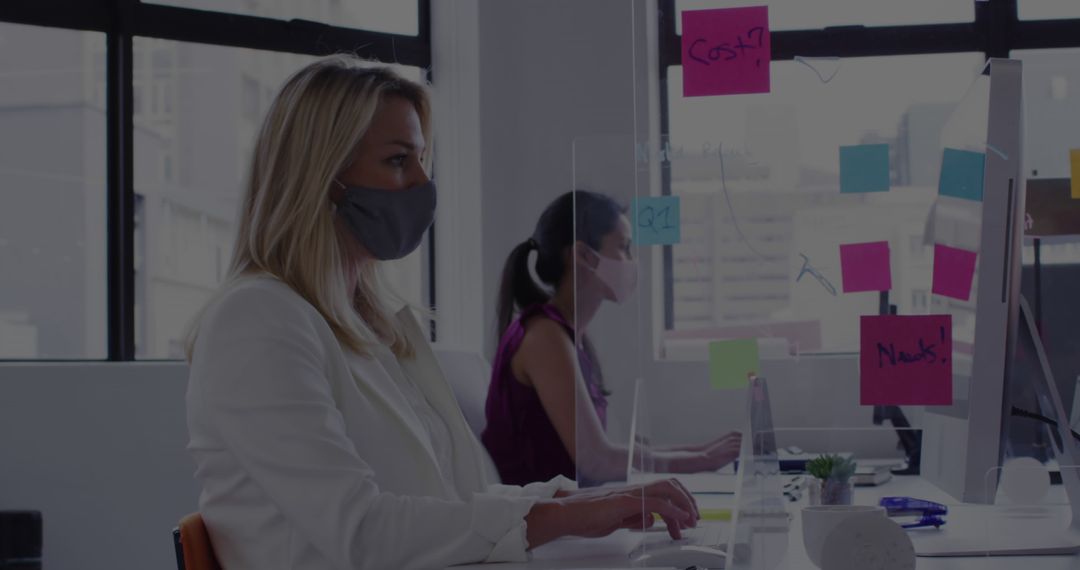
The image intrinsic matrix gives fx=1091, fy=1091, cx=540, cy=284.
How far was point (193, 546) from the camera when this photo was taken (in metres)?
1.26

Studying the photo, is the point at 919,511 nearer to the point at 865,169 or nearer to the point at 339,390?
the point at 865,169

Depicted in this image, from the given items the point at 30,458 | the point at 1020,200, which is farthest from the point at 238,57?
the point at 1020,200

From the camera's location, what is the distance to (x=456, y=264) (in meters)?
3.68

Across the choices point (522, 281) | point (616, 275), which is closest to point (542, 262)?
point (522, 281)

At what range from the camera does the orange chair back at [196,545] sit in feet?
4.09

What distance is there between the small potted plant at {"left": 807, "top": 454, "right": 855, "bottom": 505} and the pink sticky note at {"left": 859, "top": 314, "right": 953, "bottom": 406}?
0.67 ft

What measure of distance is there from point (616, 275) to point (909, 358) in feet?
2.28

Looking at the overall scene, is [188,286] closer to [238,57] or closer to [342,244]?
[238,57]

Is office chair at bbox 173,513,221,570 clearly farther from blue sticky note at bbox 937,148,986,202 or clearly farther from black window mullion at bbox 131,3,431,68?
black window mullion at bbox 131,3,431,68

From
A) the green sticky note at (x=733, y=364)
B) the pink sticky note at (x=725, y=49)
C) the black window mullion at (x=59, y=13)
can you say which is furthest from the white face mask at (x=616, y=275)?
the black window mullion at (x=59, y=13)

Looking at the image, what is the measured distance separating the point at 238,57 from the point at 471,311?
1.09m

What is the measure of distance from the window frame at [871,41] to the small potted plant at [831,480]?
28 cm

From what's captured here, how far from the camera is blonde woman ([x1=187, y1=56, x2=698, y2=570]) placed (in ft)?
4.03

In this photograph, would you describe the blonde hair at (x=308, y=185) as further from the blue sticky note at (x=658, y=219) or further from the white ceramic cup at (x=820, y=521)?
the white ceramic cup at (x=820, y=521)
